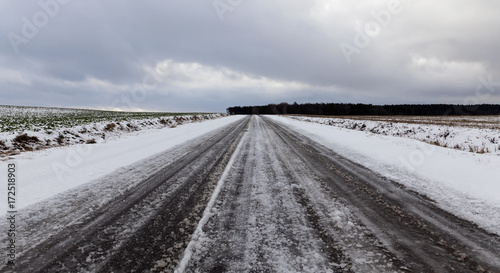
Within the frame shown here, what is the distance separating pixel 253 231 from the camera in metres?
3.16

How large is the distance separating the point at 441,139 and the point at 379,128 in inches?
269

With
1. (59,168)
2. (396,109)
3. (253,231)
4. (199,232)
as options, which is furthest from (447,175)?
(396,109)

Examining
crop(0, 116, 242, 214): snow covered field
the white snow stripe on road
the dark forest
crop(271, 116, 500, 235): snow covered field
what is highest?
the dark forest

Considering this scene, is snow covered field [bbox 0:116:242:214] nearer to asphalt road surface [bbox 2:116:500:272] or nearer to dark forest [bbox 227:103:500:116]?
asphalt road surface [bbox 2:116:500:272]

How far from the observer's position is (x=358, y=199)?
4.40 m

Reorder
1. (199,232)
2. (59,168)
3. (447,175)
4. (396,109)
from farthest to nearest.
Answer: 1. (396,109)
2. (59,168)
3. (447,175)
4. (199,232)

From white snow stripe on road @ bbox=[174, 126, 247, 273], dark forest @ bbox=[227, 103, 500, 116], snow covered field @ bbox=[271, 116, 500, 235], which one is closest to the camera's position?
white snow stripe on road @ bbox=[174, 126, 247, 273]

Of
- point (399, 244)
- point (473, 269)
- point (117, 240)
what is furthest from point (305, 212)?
point (117, 240)

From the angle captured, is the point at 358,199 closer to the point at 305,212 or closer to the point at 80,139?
the point at 305,212

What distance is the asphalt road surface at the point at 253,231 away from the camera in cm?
251

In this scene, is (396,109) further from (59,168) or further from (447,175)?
(59,168)

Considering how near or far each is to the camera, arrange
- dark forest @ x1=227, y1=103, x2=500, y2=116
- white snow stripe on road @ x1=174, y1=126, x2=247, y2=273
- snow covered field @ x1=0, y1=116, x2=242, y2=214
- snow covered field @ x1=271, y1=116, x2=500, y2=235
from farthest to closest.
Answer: dark forest @ x1=227, y1=103, x2=500, y2=116, snow covered field @ x1=0, y1=116, x2=242, y2=214, snow covered field @ x1=271, y1=116, x2=500, y2=235, white snow stripe on road @ x1=174, y1=126, x2=247, y2=273

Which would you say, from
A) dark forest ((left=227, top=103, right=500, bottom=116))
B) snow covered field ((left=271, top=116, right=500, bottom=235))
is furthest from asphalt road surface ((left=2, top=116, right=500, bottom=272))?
dark forest ((left=227, top=103, right=500, bottom=116))

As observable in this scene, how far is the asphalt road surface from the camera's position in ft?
8.23
